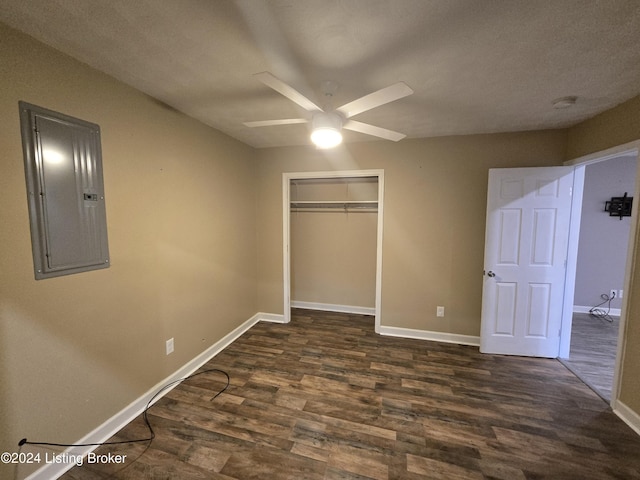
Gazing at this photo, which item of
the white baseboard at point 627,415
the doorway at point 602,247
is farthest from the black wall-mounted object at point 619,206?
the white baseboard at point 627,415

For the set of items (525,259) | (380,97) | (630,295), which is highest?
(380,97)

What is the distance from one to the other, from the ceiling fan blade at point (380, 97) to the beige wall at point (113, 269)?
5.12 ft

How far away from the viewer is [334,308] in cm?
422

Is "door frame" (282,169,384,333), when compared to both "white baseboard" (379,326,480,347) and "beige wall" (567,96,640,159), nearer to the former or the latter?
"white baseboard" (379,326,480,347)

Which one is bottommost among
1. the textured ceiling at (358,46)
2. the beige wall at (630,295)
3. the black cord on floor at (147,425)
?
the black cord on floor at (147,425)

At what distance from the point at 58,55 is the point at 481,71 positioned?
2.49 metres

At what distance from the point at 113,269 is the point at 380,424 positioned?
7.19 ft

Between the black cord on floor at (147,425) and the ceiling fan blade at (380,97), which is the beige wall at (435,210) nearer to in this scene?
the ceiling fan blade at (380,97)

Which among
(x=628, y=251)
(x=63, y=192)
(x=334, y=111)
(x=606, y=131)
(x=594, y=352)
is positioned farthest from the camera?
(x=594, y=352)

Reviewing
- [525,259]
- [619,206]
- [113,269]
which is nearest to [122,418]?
[113,269]

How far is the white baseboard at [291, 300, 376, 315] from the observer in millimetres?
4070

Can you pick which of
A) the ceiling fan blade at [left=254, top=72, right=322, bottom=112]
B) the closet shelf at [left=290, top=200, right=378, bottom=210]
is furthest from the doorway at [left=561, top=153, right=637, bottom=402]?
the ceiling fan blade at [left=254, top=72, right=322, bottom=112]

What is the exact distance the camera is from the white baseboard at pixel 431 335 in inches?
122

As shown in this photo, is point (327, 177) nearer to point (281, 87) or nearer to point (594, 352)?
point (281, 87)
